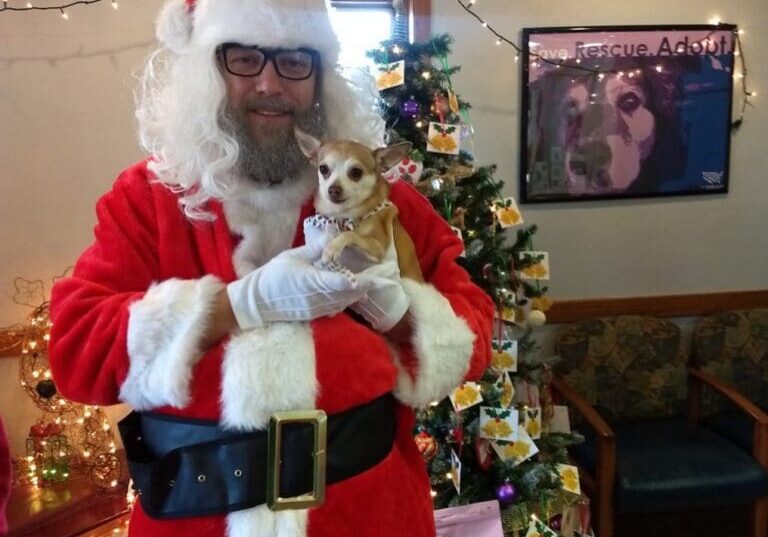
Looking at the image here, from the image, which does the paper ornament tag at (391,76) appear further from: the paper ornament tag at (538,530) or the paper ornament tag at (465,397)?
the paper ornament tag at (538,530)

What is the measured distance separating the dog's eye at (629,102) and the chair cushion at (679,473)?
4.89 feet

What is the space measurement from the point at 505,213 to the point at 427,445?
858 millimetres

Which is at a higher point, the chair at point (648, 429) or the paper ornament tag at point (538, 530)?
the chair at point (648, 429)

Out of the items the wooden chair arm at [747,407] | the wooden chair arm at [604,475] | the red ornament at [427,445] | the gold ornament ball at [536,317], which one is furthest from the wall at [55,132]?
the wooden chair arm at [747,407]

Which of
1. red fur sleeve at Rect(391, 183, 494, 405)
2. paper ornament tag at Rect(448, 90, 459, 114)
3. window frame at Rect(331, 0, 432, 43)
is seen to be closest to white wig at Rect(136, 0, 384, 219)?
red fur sleeve at Rect(391, 183, 494, 405)

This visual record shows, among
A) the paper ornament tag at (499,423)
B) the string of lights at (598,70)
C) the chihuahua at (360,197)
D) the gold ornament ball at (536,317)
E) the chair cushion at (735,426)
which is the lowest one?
the chair cushion at (735,426)

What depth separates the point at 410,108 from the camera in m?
2.29

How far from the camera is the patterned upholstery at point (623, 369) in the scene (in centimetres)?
298

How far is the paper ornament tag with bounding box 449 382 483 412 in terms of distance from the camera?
2.16 meters

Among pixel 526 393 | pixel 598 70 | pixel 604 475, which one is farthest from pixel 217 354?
pixel 598 70

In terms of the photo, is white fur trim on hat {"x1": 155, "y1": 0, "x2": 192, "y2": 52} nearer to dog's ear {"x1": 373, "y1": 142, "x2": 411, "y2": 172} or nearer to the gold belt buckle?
dog's ear {"x1": 373, "y1": 142, "x2": 411, "y2": 172}

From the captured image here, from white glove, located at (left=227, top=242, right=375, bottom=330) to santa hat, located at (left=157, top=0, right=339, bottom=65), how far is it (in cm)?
42

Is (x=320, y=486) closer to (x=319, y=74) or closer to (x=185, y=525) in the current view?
(x=185, y=525)

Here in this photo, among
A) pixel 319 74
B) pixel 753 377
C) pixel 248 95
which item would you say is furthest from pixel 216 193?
pixel 753 377
